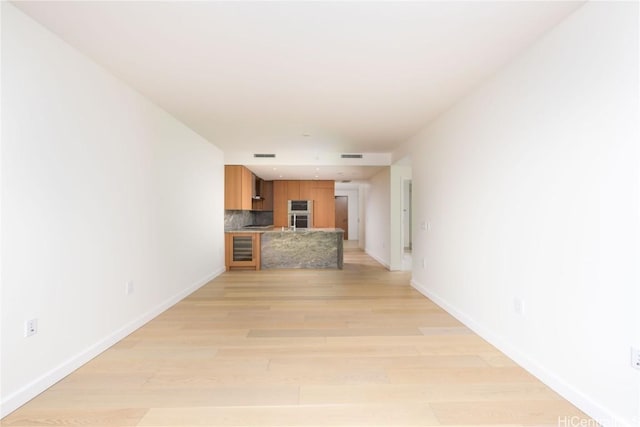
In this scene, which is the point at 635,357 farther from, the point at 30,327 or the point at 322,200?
the point at 322,200

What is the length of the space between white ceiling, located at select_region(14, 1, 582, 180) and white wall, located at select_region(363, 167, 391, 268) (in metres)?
3.04

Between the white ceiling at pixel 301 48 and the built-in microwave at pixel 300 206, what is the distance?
16.5ft

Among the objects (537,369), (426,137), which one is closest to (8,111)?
(537,369)

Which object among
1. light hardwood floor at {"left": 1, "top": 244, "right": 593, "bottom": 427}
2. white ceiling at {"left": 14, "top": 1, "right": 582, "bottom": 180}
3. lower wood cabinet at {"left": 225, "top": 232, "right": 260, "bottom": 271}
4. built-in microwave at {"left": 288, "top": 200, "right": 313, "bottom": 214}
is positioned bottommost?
light hardwood floor at {"left": 1, "top": 244, "right": 593, "bottom": 427}

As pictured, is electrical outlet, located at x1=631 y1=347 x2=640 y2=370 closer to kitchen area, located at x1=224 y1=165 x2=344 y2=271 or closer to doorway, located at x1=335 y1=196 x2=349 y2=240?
kitchen area, located at x1=224 y1=165 x2=344 y2=271

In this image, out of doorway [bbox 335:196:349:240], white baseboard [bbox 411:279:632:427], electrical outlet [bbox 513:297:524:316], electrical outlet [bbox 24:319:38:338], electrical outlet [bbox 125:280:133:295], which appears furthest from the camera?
doorway [bbox 335:196:349:240]

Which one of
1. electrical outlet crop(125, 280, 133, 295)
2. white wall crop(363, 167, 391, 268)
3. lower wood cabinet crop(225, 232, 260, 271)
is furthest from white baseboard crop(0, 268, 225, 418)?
white wall crop(363, 167, 391, 268)

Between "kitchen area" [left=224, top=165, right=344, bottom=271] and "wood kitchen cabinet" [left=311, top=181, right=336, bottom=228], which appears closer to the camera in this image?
"kitchen area" [left=224, top=165, right=344, bottom=271]

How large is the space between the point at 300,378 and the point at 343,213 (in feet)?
35.8

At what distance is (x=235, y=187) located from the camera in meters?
6.12

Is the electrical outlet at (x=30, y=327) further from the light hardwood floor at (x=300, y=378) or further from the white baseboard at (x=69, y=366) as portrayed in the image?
the light hardwood floor at (x=300, y=378)

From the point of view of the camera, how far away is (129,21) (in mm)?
1847

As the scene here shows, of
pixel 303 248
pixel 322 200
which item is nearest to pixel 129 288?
pixel 303 248

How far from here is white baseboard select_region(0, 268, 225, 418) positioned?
5.62 ft
